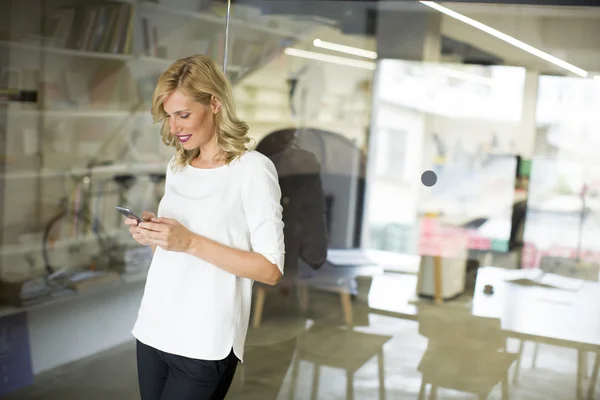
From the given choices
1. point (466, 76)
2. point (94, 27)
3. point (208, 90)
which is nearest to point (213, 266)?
point (208, 90)

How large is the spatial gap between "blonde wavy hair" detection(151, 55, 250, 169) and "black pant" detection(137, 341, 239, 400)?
20.7 inches

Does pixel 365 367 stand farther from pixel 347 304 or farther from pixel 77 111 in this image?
pixel 77 111

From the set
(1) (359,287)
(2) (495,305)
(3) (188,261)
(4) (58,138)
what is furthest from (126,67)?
(2) (495,305)

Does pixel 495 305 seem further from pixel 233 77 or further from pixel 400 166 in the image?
pixel 233 77

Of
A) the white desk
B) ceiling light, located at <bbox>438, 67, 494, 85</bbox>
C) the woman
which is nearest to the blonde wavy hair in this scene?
the woman

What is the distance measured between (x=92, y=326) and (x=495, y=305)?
5.93 ft

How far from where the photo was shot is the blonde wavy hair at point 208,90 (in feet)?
6.12

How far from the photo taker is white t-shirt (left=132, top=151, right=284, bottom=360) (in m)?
1.84

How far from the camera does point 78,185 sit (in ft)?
11.2

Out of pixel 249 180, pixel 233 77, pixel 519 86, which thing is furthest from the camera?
pixel 233 77

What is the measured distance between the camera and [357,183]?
121 inches

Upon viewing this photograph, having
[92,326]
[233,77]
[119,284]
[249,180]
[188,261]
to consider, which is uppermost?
[233,77]

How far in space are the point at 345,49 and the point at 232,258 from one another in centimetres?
145

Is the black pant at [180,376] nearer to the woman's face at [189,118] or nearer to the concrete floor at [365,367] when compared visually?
the woman's face at [189,118]
